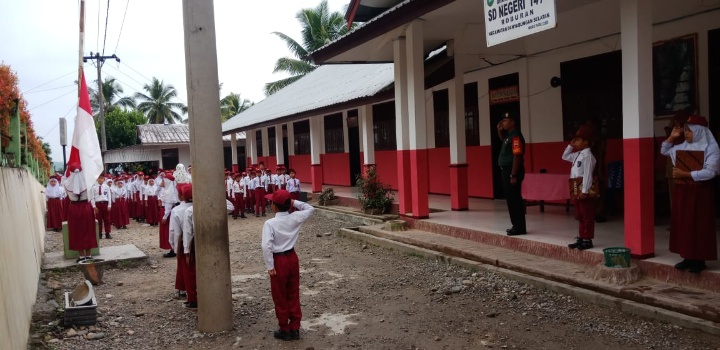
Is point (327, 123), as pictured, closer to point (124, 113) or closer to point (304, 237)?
point (304, 237)

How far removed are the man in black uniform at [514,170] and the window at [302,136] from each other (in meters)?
15.0

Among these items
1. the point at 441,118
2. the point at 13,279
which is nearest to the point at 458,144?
A: the point at 441,118

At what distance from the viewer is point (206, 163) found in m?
5.57

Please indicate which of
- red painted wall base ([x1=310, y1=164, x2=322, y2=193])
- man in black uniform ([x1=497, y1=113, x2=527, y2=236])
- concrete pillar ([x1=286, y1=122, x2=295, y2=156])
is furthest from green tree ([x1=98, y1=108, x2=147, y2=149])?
man in black uniform ([x1=497, y1=113, x2=527, y2=236])

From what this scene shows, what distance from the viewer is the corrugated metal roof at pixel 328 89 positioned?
15.3 meters

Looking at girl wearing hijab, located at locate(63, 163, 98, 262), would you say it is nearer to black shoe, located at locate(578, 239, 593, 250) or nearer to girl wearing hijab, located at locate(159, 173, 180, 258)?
girl wearing hijab, located at locate(159, 173, 180, 258)

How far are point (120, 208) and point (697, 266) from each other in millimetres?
15101

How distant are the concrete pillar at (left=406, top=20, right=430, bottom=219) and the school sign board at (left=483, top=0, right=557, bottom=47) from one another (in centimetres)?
262

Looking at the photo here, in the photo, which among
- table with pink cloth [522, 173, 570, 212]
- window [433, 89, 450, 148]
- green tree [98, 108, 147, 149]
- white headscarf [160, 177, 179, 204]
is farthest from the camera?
green tree [98, 108, 147, 149]

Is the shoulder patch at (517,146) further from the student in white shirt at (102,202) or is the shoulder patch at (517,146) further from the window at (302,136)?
the window at (302,136)

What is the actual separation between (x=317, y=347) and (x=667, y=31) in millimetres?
7388

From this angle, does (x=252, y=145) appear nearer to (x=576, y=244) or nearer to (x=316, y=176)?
(x=316, y=176)

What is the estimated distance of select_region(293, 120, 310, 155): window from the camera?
22552 millimetres

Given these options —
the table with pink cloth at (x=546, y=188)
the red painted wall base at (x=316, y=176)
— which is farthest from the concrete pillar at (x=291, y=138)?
the table with pink cloth at (x=546, y=188)
